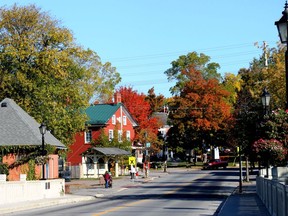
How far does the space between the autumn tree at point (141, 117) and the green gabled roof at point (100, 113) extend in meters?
7.08

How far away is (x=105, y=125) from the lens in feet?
266

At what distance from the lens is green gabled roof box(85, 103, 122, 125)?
268ft

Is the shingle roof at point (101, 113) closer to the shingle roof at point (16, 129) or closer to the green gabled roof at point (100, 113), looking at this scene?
the green gabled roof at point (100, 113)

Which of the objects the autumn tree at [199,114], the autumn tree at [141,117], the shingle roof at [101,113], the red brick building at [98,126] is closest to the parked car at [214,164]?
the autumn tree at [199,114]

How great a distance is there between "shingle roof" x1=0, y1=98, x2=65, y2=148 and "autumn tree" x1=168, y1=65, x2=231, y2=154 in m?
45.9

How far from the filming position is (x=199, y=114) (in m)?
90.9

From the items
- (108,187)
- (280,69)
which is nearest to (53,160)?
(108,187)

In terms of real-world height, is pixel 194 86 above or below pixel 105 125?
above

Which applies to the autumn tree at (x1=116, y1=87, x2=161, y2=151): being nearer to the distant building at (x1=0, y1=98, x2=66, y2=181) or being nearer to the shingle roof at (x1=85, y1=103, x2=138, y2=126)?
the shingle roof at (x1=85, y1=103, x2=138, y2=126)

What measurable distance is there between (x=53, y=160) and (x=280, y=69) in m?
19.7

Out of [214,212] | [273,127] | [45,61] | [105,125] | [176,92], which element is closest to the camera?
[214,212]

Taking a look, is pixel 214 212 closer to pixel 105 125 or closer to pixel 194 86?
pixel 105 125

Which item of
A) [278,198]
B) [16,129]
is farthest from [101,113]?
[278,198]

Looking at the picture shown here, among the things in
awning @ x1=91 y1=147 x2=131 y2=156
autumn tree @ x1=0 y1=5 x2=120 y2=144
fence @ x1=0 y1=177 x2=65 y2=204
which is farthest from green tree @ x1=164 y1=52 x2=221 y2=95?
fence @ x1=0 y1=177 x2=65 y2=204
